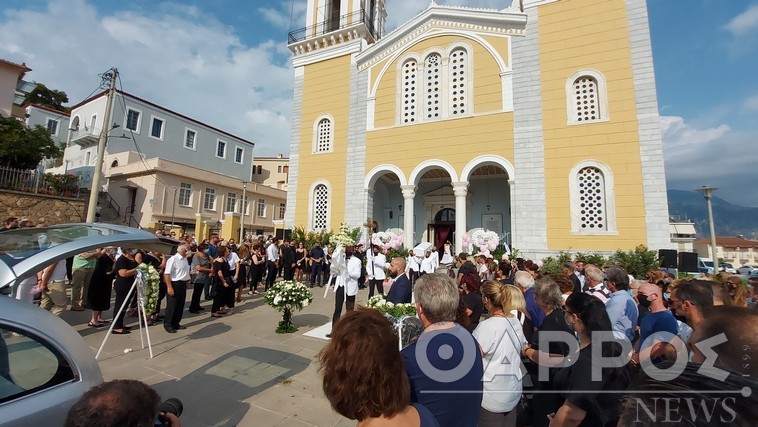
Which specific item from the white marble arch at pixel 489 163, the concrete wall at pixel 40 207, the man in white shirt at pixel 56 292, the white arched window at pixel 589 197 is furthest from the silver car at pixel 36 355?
the concrete wall at pixel 40 207

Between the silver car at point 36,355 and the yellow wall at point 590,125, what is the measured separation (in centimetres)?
1512

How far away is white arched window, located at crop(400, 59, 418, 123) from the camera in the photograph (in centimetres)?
1752

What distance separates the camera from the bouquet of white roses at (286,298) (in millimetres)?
6047

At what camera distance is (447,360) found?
5.52ft

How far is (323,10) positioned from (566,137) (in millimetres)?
16691

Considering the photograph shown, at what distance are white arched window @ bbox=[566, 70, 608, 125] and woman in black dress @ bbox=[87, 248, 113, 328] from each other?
1654cm

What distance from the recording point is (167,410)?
5.39 feet

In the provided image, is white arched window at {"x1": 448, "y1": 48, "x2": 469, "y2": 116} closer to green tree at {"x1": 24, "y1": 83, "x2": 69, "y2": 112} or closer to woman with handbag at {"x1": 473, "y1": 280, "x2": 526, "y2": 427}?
woman with handbag at {"x1": 473, "y1": 280, "x2": 526, "y2": 427}

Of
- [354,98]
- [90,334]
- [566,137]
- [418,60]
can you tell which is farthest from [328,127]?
[90,334]

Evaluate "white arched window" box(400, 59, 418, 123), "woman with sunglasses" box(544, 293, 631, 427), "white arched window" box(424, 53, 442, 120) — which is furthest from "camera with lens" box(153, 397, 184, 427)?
"white arched window" box(400, 59, 418, 123)

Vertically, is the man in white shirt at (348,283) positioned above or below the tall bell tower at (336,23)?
below

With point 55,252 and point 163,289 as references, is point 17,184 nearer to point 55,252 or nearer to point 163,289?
point 163,289

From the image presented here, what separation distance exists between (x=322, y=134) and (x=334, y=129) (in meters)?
0.99

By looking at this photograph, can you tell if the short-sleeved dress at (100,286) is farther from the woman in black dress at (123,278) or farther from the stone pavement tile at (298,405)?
the stone pavement tile at (298,405)
